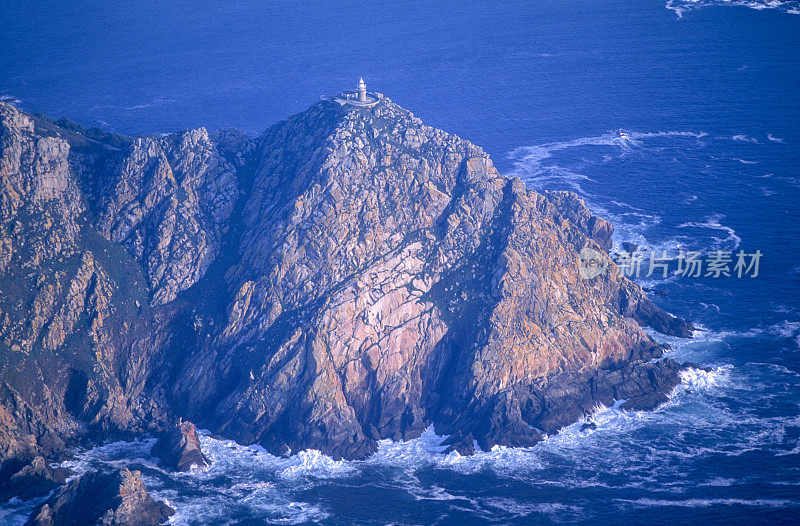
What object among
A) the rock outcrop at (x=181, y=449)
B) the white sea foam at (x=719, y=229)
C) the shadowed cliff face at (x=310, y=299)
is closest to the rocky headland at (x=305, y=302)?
the shadowed cliff face at (x=310, y=299)

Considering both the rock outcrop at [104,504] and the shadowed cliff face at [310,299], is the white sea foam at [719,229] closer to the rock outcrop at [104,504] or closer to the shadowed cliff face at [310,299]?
the shadowed cliff face at [310,299]

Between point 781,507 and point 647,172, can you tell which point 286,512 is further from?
point 647,172

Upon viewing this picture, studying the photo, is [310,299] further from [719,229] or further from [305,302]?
[719,229]

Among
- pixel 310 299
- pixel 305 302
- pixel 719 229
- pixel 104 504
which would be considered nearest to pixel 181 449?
pixel 104 504

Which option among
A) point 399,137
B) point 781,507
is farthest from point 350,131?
point 781,507

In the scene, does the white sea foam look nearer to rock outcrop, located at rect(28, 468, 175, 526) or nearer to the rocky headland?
the rocky headland
